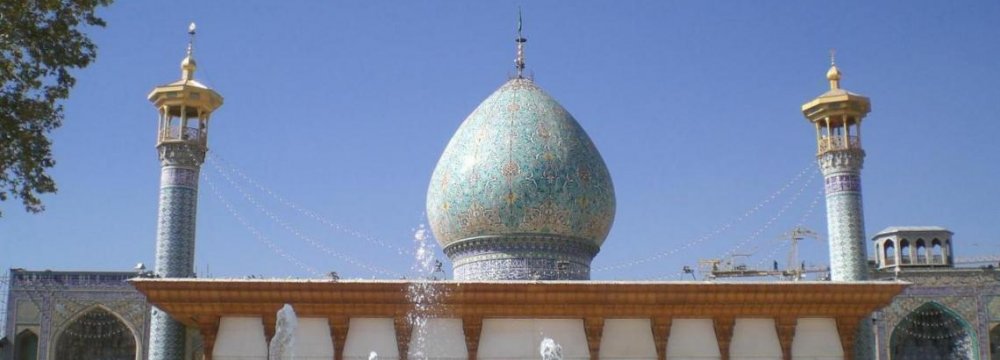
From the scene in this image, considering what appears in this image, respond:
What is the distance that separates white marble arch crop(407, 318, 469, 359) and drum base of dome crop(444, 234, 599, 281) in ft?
7.09

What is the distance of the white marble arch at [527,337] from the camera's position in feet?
49.8

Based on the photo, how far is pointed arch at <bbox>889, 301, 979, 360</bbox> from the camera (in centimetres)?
2858

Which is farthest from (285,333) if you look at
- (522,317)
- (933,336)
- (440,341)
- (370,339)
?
(933,336)

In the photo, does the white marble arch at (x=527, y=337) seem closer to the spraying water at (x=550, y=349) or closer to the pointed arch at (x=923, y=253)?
the spraying water at (x=550, y=349)

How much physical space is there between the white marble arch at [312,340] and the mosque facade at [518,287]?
0.05 ft

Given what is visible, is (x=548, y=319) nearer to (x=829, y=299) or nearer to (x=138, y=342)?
(x=829, y=299)

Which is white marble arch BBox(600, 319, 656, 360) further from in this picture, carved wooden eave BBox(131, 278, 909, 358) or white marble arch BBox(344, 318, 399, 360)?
white marble arch BBox(344, 318, 399, 360)

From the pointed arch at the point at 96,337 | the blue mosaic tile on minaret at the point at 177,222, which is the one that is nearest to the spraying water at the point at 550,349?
the blue mosaic tile on minaret at the point at 177,222

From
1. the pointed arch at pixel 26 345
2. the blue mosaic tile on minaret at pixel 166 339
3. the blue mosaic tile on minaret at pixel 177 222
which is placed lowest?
Answer: the blue mosaic tile on minaret at pixel 166 339

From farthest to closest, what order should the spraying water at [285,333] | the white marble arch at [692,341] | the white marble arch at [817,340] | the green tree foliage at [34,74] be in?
the white marble arch at [817,340], the white marble arch at [692,341], the spraying water at [285,333], the green tree foliage at [34,74]

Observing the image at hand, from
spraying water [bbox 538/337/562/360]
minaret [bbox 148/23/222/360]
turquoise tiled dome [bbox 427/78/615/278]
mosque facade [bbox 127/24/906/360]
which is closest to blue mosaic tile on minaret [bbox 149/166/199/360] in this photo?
minaret [bbox 148/23/222/360]

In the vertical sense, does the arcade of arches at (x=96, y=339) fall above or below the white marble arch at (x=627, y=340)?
above

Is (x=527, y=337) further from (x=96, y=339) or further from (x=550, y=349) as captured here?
(x=96, y=339)

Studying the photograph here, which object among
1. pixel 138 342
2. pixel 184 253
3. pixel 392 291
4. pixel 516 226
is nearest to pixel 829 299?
pixel 516 226
